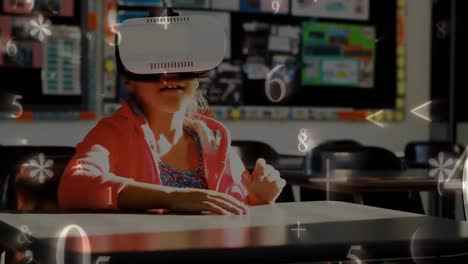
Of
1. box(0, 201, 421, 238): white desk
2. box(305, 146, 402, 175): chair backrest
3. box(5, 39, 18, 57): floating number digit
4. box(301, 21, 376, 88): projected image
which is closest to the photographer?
box(0, 201, 421, 238): white desk

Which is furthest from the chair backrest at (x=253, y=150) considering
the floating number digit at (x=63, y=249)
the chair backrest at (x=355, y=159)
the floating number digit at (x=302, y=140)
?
the floating number digit at (x=302, y=140)

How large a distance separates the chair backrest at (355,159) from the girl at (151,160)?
1.33 m

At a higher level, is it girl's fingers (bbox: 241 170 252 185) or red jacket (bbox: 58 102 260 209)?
red jacket (bbox: 58 102 260 209)

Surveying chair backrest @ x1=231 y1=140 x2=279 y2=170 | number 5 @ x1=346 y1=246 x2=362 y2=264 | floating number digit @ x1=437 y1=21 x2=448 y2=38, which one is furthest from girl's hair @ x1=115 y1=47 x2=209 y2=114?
floating number digit @ x1=437 y1=21 x2=448 y2=38

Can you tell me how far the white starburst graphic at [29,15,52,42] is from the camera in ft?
10.1

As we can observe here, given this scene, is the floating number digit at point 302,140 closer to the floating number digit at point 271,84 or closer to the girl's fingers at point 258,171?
the floating number digit at point 271,84

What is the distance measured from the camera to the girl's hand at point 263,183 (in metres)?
1.29

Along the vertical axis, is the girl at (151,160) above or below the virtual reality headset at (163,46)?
below

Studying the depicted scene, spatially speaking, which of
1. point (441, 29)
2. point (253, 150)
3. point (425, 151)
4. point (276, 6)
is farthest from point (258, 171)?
point (441, 29)

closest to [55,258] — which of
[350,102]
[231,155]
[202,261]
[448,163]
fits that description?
[202,261]

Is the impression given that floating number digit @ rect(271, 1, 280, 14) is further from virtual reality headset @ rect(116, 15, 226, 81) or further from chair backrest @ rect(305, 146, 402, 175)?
virtual reality headset @ rect(116, 15, 226, 81)

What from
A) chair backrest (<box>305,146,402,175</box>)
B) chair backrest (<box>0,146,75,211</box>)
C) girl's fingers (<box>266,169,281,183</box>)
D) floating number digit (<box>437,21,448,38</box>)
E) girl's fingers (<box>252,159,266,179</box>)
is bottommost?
chair backrest (<box>305,146,402,175</box>)

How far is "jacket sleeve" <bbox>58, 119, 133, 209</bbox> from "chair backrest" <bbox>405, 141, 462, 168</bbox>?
2247 mm

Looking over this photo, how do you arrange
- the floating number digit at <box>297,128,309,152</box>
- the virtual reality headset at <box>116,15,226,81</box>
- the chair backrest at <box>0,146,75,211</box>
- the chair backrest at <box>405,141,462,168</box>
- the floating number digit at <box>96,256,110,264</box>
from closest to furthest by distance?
the floating number digit at <box>96,256,110,264</box>
the virtual reality headset at <box>116,15,226,81</box>
the chair backrest at <box>0,146,75,211</box>
the chair backrest at <box>405,141,462,168</box>
the floating number digit at <box>297,128,309,152</box>
